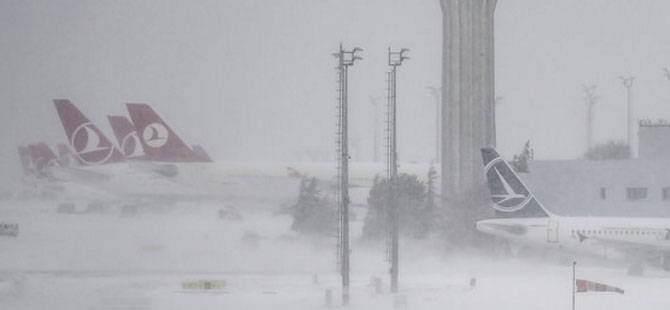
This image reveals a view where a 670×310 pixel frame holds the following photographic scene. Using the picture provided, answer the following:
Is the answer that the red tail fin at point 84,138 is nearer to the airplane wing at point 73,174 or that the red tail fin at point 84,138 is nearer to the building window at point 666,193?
the airplane wing at point 73,174

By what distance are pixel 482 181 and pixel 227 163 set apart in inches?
815

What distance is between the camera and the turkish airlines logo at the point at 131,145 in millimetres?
80188

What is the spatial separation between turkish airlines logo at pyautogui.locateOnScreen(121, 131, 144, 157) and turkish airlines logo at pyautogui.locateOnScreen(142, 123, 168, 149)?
1.41 m

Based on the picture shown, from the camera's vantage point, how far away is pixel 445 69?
98375 millimetres

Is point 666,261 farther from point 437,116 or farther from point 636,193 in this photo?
point 437,116

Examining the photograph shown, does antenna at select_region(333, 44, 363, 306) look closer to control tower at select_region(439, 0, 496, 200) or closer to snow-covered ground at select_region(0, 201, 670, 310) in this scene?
snow-covered ground at select_region(0, 201, 670, 310)

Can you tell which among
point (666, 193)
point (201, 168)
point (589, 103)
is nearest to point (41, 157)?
point (201, 168)

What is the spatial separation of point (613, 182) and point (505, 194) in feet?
46.2

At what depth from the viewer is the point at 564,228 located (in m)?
58.9

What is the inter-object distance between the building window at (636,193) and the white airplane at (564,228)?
1368 centimetres

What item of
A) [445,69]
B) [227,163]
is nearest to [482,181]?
[445,69]

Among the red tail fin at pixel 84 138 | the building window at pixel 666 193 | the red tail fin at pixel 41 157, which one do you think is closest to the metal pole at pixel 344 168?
the red tail fin at pixel 41 157

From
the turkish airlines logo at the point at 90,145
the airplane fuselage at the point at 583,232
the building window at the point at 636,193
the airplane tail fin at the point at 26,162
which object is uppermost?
the turkish airlines logo at the point at 90,145

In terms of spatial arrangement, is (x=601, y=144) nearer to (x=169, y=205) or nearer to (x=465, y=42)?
(x=465, y=42)
